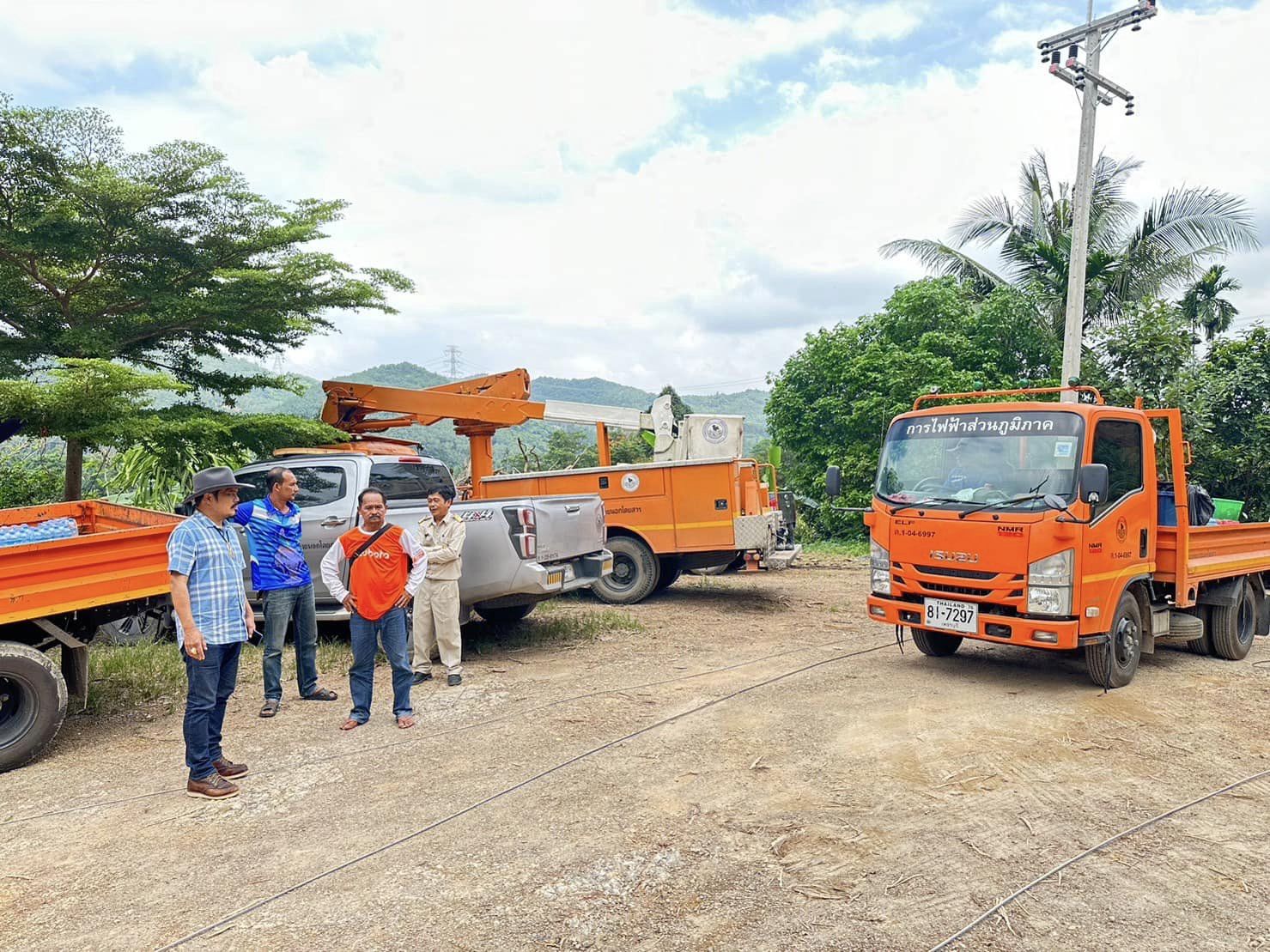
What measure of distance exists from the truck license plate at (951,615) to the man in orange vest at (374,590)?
3847 mm

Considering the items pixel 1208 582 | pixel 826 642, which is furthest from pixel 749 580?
pixel 1208 582

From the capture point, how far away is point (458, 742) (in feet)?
18.2

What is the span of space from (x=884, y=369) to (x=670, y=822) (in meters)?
17.8

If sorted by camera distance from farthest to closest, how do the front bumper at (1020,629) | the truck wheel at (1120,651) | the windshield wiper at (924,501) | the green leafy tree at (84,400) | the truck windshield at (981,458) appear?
the green leafy tree at (84,400), the windshield wiper at (924,501), the truck wheel at (1120,651), the truck windshield at (981,458), the front bumper at (1020,629)

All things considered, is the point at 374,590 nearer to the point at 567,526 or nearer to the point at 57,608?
the point at 57,608

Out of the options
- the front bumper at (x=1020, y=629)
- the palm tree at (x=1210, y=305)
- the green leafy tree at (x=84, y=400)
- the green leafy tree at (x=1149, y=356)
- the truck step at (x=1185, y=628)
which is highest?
the palm tree at (x=1210, y=305)

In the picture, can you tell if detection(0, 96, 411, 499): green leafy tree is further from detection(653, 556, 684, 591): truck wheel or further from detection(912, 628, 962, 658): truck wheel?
detection(912, 628, 962, 658): truck wheel

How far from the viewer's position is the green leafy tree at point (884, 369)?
66.1ft

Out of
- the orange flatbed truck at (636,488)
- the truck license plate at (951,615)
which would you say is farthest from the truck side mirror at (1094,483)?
the orange flatbed truck at (636,488)

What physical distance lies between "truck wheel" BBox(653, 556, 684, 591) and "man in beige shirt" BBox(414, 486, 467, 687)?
16.2ft

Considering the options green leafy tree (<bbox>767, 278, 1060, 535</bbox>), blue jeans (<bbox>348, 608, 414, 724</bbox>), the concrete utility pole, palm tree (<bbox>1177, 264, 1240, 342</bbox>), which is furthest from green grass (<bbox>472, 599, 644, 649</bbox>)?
palm tree (<bbox>1177, 264, 1240, 342</bbox>)

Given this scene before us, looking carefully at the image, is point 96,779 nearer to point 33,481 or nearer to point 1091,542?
point 1091,542

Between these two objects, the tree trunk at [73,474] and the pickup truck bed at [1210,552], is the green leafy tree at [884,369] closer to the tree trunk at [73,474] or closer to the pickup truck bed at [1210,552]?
the pickup truck bed at [1210,552]

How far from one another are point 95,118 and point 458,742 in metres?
9.90
